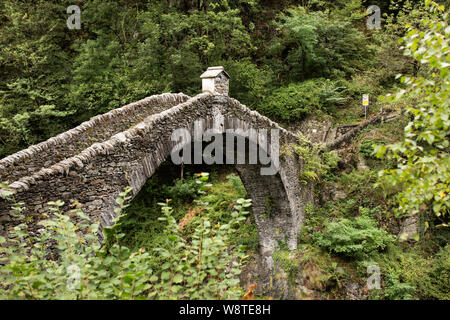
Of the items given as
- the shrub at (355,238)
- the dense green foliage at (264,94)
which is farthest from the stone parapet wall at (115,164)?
the shrub at (355,238)

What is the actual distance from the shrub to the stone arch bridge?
1321mm

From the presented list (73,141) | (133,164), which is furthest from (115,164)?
(73,141)

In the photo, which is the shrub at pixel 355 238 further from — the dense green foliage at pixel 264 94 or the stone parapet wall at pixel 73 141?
the stone parapet wall at pixel 73 141

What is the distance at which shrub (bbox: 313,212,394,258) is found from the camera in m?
9.34

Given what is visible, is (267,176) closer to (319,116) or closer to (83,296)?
(319,116)

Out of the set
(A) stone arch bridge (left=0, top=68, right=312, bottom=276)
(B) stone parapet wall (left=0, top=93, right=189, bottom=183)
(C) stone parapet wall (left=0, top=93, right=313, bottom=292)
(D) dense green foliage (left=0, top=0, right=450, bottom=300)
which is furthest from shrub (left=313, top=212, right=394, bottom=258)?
(B) stone parapet wall (left=0, top=93, right=189, bottom=183)

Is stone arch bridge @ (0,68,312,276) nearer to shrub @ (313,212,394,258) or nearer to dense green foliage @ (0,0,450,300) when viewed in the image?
dense green foliage @ (0,0,450,300)

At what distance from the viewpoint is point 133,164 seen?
5.27 m

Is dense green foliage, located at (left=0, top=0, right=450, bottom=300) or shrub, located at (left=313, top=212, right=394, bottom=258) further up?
dense green foliage, located at (left=0, top=0, right=450, bottom=300)

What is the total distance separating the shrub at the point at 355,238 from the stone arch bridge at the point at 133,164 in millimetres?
1321

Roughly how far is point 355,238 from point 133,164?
24.2 ft

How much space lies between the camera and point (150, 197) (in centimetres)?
1458

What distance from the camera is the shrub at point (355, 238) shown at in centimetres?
934
